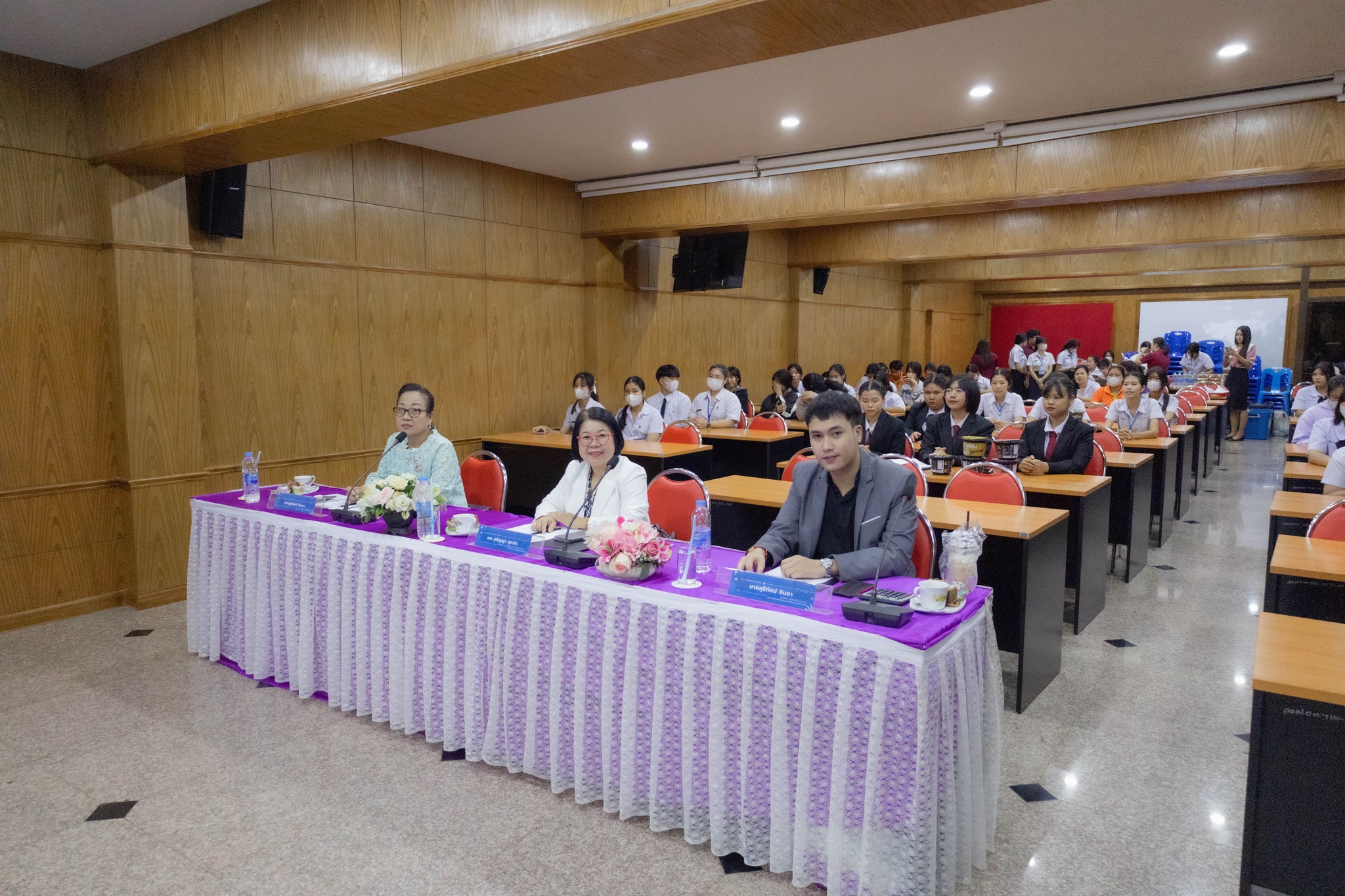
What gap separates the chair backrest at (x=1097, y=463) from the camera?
16.6 ft

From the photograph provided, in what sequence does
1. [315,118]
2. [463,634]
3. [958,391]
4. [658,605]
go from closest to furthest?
[658,605], [463,634], [315,118], [958,391]

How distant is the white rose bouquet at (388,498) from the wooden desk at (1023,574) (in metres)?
1.72

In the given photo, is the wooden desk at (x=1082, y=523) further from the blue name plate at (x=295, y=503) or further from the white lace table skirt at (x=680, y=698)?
the blue name plate at (x=295, y=503)

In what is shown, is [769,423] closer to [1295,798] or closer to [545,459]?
[545,459]

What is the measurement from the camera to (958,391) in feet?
17.3

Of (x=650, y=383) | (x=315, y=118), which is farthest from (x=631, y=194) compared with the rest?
(x=315, y=118)

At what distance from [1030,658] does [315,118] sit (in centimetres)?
407

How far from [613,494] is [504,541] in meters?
0.54

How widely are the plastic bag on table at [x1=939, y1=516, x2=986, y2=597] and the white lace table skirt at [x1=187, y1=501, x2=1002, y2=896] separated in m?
0.13

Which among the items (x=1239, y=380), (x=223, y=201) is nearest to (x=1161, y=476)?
(x=223, y=201)

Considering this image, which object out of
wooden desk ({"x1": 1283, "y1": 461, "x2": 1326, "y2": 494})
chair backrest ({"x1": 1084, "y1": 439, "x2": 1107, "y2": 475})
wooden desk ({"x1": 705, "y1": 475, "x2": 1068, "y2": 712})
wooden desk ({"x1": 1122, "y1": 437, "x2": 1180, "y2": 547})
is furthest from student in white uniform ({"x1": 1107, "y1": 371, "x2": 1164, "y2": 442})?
wooden desk ({"x1": 705, "y1": 475, "x2": 1068, "y2": 712})

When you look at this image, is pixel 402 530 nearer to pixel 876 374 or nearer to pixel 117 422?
pixel 117 422

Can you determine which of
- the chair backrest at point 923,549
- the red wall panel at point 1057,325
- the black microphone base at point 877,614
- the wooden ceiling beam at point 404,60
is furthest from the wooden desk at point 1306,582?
the red wall panel at point 1057,325

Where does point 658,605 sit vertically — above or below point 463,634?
above
